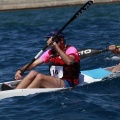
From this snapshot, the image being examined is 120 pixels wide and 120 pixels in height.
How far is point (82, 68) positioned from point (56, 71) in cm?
339

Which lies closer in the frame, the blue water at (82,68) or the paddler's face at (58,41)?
the blue water at (82,68)

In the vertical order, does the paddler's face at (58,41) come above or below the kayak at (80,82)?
above

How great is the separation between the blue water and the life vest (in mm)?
328

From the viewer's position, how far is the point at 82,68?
13.3m

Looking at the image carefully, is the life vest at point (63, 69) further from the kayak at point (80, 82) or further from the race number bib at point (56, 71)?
the kayak at point (80, 82)

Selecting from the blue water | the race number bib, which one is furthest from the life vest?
the blue water

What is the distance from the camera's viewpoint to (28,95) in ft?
31.8

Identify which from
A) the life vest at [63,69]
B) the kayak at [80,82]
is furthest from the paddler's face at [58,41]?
the kayak at [80,82]

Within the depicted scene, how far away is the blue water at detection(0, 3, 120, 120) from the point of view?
333 inches

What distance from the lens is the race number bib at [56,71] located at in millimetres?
9977

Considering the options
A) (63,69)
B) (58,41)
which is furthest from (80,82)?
(58,41)

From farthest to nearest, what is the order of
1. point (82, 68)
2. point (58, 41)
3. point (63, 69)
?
point (82, 68), point (63, 69), point (58, 41)

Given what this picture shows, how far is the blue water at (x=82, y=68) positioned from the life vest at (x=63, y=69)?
12.9 inches

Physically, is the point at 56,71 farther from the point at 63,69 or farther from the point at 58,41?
the point at 58,41
